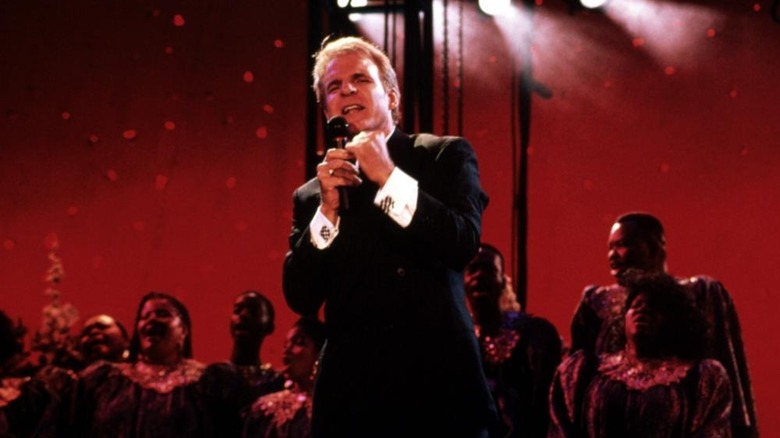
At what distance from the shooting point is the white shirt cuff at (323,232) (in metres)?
1.78

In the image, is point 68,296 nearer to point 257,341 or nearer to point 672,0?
point 257,341

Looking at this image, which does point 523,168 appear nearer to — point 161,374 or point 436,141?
point 161,374

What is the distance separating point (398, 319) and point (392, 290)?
49 millimetres

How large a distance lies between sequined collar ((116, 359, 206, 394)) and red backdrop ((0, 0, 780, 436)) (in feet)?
4.30

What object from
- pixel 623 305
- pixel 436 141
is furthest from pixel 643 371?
pixel 436 141

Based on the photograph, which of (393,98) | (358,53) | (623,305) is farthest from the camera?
(623,305)

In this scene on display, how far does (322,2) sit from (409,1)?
423 mm

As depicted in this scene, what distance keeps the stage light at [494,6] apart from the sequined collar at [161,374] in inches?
105

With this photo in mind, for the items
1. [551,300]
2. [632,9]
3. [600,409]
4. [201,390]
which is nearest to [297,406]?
[201,390]

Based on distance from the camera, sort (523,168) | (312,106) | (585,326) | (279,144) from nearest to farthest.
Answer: (585,326), (312,106), (523,168), (279,144)

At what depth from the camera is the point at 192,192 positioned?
20.5ft

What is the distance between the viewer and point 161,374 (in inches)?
179

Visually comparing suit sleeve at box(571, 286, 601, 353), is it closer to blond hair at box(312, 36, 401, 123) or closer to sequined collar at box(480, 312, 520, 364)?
sequined collar at box(480, 312, 520, 364)

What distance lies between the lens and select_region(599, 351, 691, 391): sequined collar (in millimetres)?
3672
